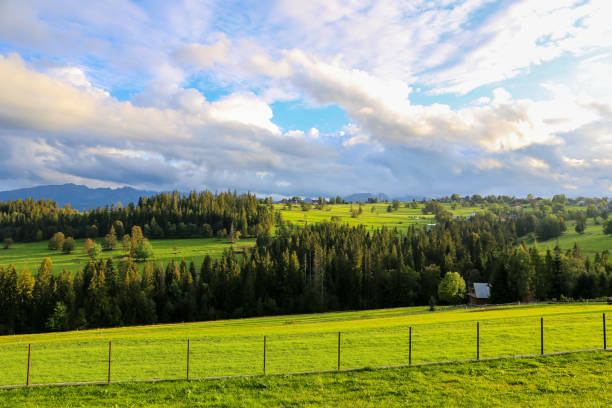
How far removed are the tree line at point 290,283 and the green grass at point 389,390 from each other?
62779 millimetres

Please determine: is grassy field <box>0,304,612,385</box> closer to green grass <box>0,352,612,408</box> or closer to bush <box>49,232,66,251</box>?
green grass <box>0,352,612,408</box>

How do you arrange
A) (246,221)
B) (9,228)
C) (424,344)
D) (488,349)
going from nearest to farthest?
(488,349), (424,344), (9,228), (246,221)

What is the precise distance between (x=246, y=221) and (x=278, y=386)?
6740 inches

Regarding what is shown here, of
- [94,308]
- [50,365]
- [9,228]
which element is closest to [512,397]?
[50,365]

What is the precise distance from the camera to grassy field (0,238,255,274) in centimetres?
11756

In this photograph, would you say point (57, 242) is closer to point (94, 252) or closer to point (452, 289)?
point (94, 252)

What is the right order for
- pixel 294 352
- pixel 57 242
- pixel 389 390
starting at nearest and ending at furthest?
pixel 389 390 → pixel 294 352 → pixel 57 242

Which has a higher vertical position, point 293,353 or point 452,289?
point 293,353

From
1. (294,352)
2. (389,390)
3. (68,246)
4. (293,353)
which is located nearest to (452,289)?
(294,352)

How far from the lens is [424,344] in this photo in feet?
75.6

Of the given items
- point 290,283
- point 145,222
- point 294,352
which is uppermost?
point 145,222

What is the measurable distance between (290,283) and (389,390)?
8929 centimetres

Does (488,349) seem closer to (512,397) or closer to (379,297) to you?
(512,397)

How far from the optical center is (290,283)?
101 meters
